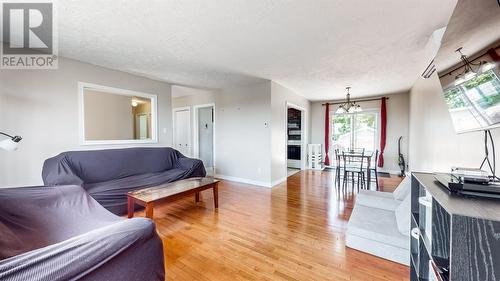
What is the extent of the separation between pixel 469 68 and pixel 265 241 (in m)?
2.17

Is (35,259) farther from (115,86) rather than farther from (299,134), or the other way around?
(299,134)

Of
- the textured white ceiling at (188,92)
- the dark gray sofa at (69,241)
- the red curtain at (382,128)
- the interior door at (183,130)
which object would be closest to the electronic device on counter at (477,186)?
the dark gray sofa at (69,241)

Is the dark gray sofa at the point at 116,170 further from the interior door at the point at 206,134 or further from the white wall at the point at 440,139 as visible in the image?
the white wall at the point at 440,139

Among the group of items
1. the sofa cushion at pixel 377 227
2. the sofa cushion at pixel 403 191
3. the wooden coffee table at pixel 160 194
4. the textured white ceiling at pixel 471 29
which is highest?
the textured white ceiling at pixel 471 29

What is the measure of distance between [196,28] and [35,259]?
221cm

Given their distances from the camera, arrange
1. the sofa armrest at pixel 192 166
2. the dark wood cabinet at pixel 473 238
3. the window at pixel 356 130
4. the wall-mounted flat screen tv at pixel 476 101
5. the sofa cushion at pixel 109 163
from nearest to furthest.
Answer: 1. the dark wood cabinet at pixel 473 238
2. the wall-mounted flat screen tv at pixel 476 101
3. the sofa cushion at pixel 109 163
4. the sofa armrest at pixel 192 166
5. the window at pixel 356 130

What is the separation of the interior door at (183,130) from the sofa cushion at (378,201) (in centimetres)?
482

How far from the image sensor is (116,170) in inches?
127

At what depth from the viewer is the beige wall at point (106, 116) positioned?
4.79 m

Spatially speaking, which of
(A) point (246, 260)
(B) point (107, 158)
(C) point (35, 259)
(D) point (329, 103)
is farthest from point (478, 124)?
(D) point (329, 103)

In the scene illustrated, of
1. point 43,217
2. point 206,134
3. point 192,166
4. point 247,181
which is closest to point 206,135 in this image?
point 206,134

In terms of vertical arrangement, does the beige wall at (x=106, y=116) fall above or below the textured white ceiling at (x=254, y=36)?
below

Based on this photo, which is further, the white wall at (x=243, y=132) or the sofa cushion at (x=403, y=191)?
the white wall at (x=243, y=132)

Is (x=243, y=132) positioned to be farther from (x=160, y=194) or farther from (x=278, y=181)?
(x=160, y=194)
